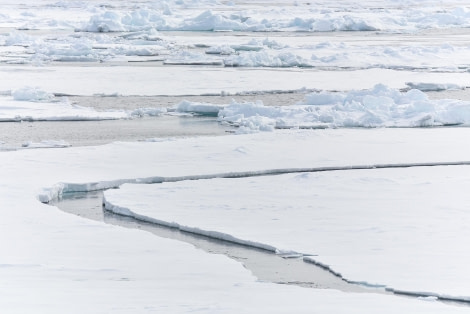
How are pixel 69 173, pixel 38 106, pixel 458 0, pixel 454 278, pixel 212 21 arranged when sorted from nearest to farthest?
pixel 454 278
pixel 69 173
pixel 38 106
pixel 212 21
pixel 458 0

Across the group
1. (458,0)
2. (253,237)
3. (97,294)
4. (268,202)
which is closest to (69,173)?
(268,202)

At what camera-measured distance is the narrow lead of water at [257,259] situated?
5.90m

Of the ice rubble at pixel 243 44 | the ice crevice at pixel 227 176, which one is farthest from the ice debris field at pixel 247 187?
the ice rubble at pixel 243 44

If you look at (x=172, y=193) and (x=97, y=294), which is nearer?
(x=97, y=294)

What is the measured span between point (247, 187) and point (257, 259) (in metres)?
2.31

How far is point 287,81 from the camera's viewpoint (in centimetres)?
1755

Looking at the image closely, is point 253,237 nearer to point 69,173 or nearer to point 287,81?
point 69,173

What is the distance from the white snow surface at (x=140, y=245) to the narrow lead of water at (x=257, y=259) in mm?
183

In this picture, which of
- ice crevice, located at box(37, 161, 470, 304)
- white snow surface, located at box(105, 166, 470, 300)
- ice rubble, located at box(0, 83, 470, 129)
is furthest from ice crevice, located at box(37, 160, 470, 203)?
ice rubble, located at box(0, 83, 470, 129)

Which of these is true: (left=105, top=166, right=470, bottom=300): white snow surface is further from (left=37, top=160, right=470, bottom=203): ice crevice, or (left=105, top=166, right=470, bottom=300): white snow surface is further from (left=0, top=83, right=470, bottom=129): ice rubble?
(left=0, top=83, right=470, bottom=129): ice rubble

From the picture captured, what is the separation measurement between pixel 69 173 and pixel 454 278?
455cm

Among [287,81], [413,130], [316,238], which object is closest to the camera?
[316,238]

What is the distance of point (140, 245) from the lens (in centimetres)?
660

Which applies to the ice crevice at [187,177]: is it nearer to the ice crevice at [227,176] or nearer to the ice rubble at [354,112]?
the ice crevice at [227,176]
